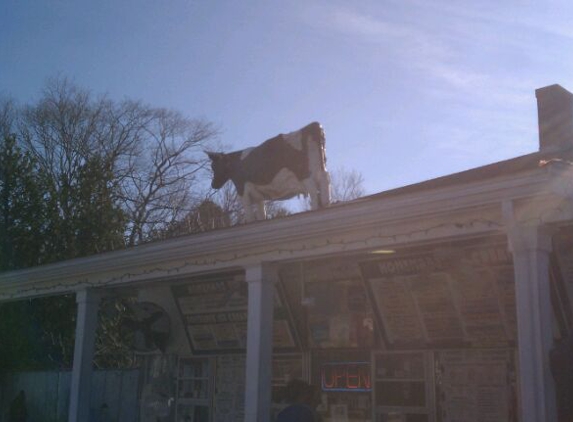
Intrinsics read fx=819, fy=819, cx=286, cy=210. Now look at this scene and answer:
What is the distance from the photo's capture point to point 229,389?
13.6 meters

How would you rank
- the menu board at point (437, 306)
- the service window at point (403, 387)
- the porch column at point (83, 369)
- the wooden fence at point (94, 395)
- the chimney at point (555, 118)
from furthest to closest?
the wooden fence at point (94, 395), the chimney at point (555, 118), the porch column at point (83, 369), the service window at point (403, 387), the menu board at point (437, 306)

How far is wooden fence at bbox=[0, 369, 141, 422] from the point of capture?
1513 cm

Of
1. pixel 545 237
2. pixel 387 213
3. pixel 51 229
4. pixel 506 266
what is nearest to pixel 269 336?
pixel 387 213

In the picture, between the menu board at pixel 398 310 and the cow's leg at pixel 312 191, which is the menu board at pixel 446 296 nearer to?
the menu board at pixel 398 310

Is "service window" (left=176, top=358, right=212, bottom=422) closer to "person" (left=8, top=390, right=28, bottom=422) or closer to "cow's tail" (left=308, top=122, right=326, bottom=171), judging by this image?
"person" (left=8, top=390, right=28, bottom=422)

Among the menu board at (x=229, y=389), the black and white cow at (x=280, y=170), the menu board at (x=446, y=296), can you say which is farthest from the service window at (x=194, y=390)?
the menu board at (x=446, y=296)

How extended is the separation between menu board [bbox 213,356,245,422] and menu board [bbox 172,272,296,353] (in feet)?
0.76

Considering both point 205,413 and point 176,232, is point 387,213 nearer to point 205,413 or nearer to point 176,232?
point 205,413

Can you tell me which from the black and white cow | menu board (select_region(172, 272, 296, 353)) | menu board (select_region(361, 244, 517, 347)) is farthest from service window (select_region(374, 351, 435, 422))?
the black and white cow

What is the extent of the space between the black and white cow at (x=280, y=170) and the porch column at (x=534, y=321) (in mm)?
4298

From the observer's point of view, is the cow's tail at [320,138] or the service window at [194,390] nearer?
the cow's tail at [320,138]

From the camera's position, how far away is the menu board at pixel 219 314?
41.3 ft

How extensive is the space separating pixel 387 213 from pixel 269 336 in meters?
2.29

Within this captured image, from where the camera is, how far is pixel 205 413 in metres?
13.9
